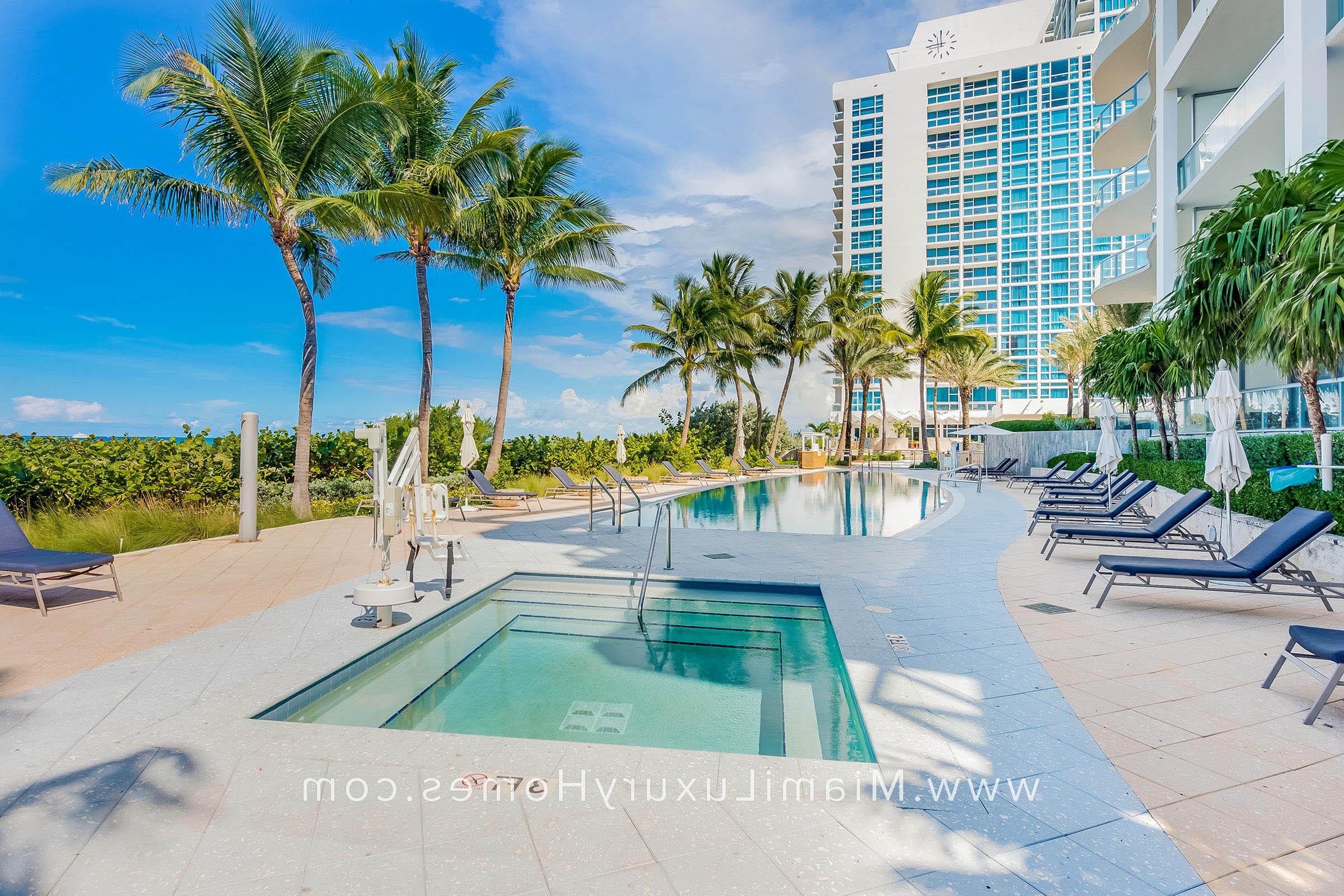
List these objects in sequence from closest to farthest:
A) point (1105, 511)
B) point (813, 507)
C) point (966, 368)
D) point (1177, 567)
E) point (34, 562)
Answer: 1. point (34, 562)
2. point (1177, 567)
3. point (1105, 511)
4. point (813, 507)
5. point (966, 368)

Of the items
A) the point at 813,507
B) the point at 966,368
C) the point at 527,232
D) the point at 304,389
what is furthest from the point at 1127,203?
the point at 304,389

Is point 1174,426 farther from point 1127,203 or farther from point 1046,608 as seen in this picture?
point 1046,608

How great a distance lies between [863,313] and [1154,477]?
856 inches

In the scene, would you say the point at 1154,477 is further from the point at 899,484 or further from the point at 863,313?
the point at 863,313

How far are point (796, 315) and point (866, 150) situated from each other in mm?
32529

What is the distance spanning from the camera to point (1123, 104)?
67.6 ft

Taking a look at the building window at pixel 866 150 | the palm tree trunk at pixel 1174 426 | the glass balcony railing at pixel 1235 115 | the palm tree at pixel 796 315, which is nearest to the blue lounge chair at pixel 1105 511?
the palm tree trunk at pixel 1174 426

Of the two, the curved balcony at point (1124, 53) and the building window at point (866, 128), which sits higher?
the building window at point (866, 128)

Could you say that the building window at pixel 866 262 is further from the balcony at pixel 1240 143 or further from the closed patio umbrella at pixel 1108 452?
the closed patio umbrella at pixel 1108 452

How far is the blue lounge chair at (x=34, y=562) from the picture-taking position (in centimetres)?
500

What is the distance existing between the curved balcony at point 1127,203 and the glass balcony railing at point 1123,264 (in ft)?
4.55

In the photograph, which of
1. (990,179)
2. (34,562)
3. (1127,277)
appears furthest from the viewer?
(990,179)

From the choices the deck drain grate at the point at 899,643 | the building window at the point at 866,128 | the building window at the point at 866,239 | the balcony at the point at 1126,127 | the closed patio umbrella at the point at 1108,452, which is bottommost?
the deck drain grate at the point at 899,643

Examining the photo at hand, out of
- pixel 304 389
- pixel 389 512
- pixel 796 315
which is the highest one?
pixel 796 315
